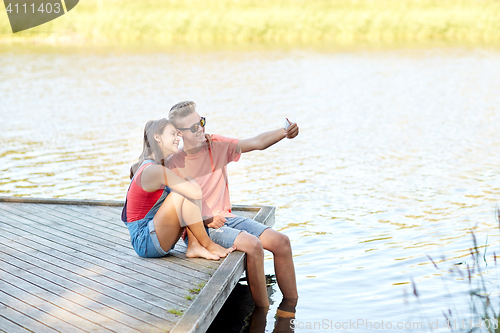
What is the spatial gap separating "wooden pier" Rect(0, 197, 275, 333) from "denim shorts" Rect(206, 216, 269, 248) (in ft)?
0.46

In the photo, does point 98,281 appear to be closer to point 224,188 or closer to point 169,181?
point 169,181

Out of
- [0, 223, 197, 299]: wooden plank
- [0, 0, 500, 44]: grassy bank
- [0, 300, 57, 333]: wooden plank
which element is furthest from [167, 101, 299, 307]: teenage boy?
[0, 0, 500, 44]: grassy bank

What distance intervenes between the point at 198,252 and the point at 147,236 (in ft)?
1.28

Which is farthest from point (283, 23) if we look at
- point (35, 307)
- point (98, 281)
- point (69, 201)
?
point (35, 307)

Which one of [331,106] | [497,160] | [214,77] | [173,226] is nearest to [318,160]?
[497,160]

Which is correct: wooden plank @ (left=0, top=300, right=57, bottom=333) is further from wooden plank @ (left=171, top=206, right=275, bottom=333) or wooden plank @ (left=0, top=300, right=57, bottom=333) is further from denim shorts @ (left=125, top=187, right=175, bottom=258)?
denim shorts @ (left=125, top=187, right=175, bottom=258)

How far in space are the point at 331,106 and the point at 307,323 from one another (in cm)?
979

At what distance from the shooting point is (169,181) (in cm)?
409

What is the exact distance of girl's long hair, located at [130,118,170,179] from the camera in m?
4.20

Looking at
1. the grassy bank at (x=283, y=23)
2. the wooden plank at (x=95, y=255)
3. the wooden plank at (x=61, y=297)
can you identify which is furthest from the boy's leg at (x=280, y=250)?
the grassy bank at (x=283, y=23)

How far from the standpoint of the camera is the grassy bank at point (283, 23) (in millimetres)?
26078

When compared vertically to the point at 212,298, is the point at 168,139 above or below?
above

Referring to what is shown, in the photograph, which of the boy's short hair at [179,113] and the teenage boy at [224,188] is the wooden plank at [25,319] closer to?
the teenage boy at [224,188]

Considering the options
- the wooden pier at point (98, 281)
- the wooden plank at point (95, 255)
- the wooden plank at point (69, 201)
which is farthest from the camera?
the wooden plank at point (69, 201)
